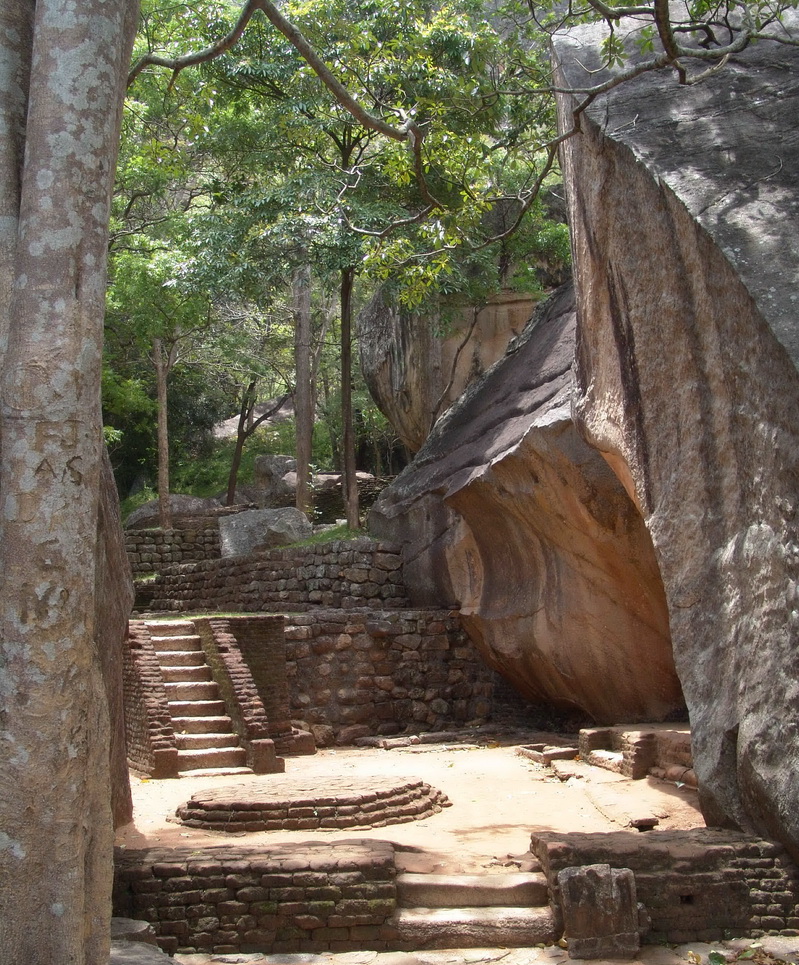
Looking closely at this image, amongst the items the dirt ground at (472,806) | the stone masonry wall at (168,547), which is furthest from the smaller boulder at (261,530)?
the dirt ground at (472,806)

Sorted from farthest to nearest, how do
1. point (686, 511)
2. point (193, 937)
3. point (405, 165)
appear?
point (405, 165)
point (686, 511)
point (193, 937)

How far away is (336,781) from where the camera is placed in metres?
8.23

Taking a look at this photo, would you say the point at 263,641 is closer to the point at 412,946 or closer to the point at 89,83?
the point at 412,946

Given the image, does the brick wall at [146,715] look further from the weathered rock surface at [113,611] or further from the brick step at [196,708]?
the weathered rock surface at [113,611]

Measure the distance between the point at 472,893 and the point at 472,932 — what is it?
0.83 ft

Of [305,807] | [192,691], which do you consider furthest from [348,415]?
[305,807]

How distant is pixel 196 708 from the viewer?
10789mm

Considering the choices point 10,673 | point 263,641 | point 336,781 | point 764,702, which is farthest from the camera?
point 263,641

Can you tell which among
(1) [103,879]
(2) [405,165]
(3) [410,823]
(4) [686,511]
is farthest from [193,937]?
(2) [405,165]

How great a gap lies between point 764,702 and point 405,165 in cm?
602

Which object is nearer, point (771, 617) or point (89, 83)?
point (89, 83)

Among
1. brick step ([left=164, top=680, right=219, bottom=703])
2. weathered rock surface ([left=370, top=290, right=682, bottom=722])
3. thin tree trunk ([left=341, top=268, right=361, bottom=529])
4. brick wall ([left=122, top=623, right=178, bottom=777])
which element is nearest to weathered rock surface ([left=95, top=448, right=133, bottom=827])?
brick wall ([left=122, top=623, right=178, bottom=777])

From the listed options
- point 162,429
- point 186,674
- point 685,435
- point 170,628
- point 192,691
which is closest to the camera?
point 685,435

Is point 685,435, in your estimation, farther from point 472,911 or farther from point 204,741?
point 204,741
